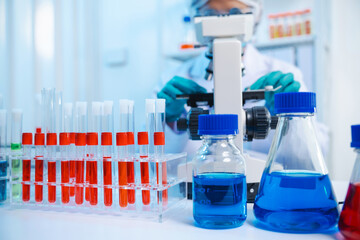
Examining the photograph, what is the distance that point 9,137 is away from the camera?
77 cm

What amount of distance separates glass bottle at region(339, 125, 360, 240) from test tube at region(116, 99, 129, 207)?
37cm

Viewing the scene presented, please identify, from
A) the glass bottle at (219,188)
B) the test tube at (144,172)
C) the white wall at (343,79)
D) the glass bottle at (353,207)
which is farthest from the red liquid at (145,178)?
the white wall at (343,79)

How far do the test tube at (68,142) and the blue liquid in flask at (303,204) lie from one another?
405 mm

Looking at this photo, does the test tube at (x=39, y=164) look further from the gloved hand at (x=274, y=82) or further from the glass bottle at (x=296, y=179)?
the gloved hand at (x=274, y=82)

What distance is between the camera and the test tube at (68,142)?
0.68 m

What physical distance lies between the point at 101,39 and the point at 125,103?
2.07 metres

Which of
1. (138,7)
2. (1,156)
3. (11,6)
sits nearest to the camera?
(1,156)

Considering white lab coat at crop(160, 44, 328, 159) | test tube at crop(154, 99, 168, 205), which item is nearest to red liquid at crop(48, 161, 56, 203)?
test tube at crop(154, 99, 168, 205)

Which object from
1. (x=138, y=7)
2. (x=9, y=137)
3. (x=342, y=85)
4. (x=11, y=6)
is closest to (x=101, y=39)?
(x=138, y=7)

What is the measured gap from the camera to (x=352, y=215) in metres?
0.43

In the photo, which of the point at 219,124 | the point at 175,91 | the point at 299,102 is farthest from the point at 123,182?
the point at 175,91

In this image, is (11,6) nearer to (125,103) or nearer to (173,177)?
(125,103)

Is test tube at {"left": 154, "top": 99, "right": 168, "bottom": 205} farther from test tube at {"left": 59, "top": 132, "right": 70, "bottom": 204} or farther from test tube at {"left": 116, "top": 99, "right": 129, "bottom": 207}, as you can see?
test tube at {"left": 59, "top": 132, "right": 70, "bottom": 204}

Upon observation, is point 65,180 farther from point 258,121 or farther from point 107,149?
point 258,121
